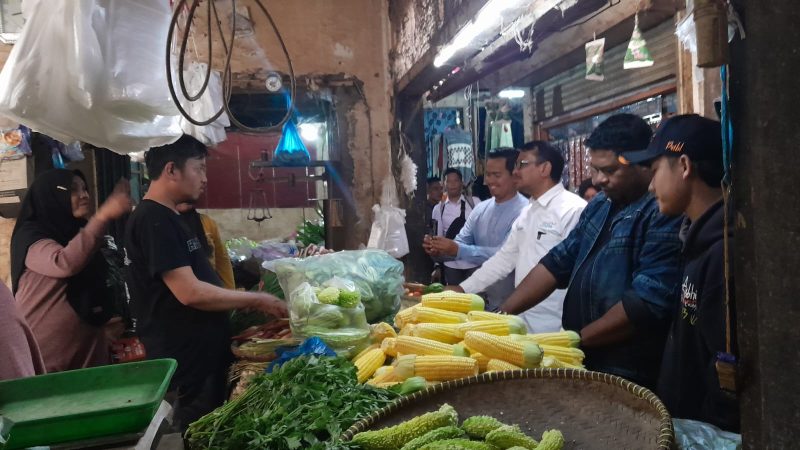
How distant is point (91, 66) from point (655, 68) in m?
5.75

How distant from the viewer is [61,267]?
3865 mm

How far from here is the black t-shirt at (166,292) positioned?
10.8 ft

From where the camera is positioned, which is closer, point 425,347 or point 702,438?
point 702,438

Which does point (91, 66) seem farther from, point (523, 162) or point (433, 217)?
point (433, 217)

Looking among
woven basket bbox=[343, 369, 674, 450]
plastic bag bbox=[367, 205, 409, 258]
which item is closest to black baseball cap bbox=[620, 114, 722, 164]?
woven basket bbox=[343, 369, 674, 450]

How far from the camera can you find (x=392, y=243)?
6219 millimetres

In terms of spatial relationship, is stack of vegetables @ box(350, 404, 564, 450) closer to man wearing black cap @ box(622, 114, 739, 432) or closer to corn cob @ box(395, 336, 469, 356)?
corn cob @ box(395, 336, 469, 356)

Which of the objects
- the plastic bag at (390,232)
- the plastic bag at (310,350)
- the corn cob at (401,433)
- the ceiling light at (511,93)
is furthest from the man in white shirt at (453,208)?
the corn cob at (401,433)

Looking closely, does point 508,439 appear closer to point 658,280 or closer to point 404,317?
point 658,280

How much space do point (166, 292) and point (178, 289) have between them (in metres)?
0.19

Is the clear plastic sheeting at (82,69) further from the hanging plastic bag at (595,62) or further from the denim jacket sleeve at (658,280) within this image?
the hanging plastic bag at (595,62)

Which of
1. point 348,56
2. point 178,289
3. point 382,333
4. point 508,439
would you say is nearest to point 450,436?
point 508,439

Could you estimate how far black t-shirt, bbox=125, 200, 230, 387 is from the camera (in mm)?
3297

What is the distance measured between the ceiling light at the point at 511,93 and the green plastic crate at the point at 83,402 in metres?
8.35
